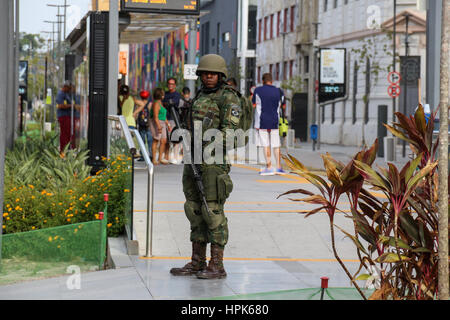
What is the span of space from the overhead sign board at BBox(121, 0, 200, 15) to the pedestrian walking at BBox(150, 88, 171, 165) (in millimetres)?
2633

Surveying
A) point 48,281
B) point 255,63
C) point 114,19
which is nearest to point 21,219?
point 48,281

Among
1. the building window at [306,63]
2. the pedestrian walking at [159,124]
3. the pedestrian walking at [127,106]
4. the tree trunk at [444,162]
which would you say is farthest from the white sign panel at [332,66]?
the tree trunk at [444,162]

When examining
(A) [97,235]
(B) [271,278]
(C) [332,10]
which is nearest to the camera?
(B) [271,278]

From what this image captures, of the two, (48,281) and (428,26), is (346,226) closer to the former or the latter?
(48,281)

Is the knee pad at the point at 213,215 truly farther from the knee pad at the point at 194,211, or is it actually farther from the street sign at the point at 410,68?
the street sign at the point at 410,68

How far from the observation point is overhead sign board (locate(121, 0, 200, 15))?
17.6 meters

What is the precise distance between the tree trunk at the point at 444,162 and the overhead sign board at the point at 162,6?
1269cm

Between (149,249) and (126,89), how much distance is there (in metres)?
11.1

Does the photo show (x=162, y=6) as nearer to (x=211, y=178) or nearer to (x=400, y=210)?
(x=211, y=178)

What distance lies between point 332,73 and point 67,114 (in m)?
17.9

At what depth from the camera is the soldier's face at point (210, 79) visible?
26.9 feet

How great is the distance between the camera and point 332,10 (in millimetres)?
51938

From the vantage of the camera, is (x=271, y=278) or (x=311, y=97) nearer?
(x=271, y=278)

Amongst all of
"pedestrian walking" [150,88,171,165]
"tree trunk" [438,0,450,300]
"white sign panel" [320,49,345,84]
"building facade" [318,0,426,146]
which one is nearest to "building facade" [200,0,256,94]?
"building facade" [318,0,426,146]
